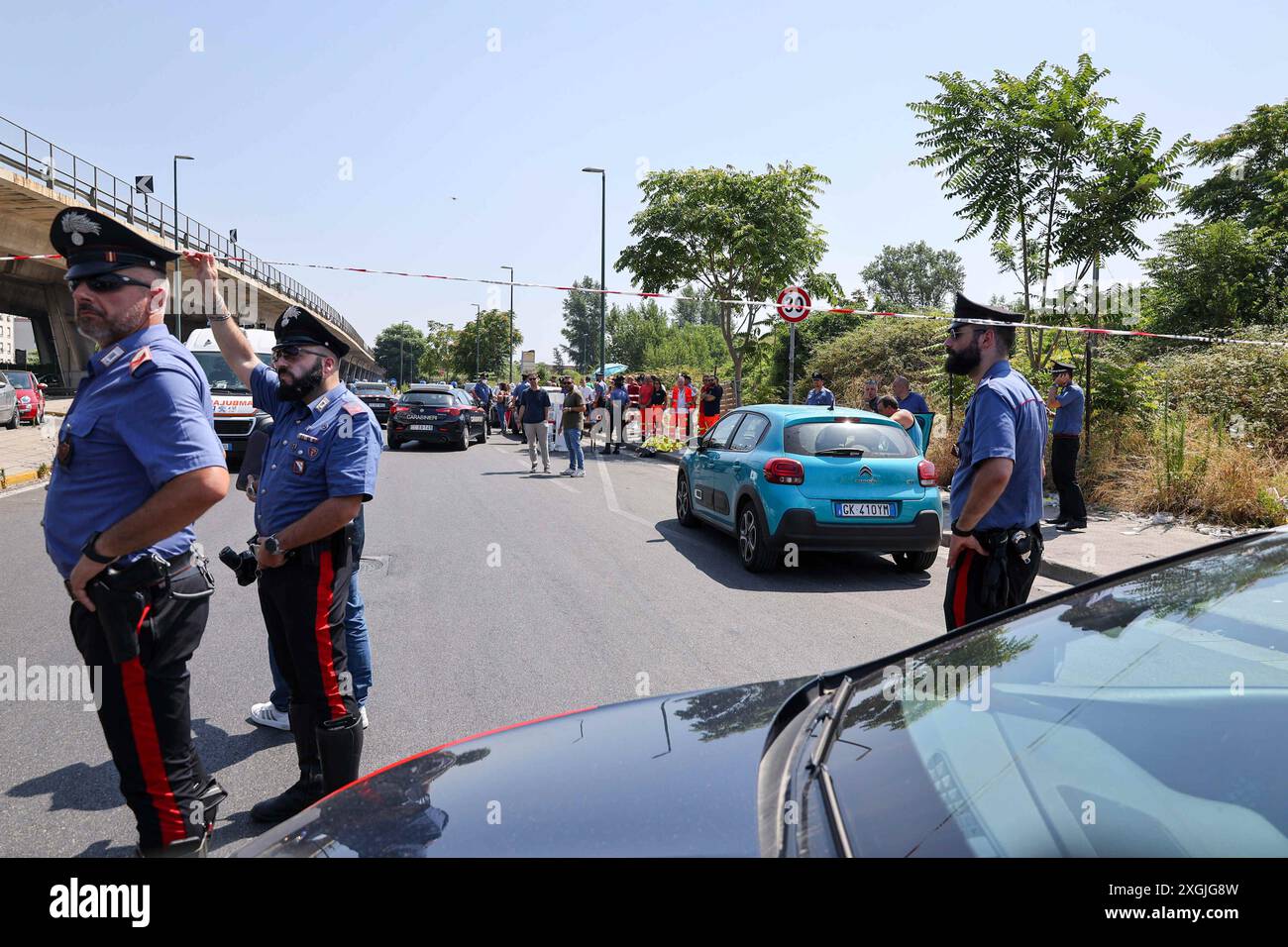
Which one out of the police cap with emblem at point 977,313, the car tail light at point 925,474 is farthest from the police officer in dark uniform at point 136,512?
the car tail light at point 925,474

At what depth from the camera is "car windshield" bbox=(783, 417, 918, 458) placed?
317 inches

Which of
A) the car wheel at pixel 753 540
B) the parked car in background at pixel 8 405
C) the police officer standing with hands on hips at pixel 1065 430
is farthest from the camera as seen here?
the parked car in background at pixel 8 405

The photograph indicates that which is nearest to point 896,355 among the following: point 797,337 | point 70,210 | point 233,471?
point 797,337

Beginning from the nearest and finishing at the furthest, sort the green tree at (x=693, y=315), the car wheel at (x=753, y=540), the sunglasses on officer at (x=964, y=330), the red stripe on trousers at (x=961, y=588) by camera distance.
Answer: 1. the red stripe on trousers at (x=961, y=588)
2. the sunglasses on officer at (x=964, y=330)
3. the car wheel at (x=753, y=540)
4. the green tree at (x=693, y=315)

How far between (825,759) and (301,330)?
2565mm

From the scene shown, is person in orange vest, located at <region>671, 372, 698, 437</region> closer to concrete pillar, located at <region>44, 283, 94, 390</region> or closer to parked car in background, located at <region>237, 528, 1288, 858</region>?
parked car in background, located at <region>237, 528, 1288, 858</region>

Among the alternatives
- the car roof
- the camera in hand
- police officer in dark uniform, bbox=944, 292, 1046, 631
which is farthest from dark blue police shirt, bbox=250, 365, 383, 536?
the car roof

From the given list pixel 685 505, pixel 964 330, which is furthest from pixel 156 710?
pixel 685 505

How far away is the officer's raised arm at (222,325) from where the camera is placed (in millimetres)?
3584

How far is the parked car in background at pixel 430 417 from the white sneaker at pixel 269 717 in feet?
59.0

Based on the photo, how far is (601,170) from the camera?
28.4 m

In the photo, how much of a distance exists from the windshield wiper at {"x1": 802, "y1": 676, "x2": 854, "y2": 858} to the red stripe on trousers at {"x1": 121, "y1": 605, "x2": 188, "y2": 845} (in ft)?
6.20

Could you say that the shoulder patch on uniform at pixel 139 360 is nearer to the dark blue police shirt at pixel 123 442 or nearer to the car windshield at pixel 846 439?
the dark blue police shirt at pixel 123 442
